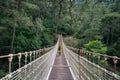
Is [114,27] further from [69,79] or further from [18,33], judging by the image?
[69,79]

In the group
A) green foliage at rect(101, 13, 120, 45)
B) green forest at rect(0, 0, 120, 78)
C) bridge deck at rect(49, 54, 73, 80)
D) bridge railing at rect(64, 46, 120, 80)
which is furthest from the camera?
green foliage at rect(101, 13, 120, 45)

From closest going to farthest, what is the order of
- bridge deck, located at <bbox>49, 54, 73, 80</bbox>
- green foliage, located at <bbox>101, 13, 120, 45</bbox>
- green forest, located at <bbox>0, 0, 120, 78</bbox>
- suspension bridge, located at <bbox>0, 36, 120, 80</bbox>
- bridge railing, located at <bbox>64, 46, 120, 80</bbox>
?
bridge railing, located at <bbox>64, 46, 120, 80</bbox> < suspension bridge, located at <bbox>0, 36, 120, 80</bbox> < bridge deck, located at <bbox>49, 54, 73, 80</bbox> < green forest, located at <bbox>0, 0, 120, 78</bbox> < green foliage, located at <bbox>101, 13, 120, 45</bbox>

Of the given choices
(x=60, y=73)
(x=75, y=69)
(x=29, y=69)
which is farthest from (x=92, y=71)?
(x=60, y=73)

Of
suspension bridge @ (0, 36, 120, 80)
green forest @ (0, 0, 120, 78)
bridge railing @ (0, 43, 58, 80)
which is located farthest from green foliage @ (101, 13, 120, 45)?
bridge railing @ (0, 43, 58, 80)

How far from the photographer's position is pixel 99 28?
24.2 m

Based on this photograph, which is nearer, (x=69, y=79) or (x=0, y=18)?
(x=69, y=79)

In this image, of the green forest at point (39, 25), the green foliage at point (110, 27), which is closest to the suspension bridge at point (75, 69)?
the green forest at point (39, 25)

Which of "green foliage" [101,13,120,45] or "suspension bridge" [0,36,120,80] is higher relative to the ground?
"green foliage" [101,13,120,45]

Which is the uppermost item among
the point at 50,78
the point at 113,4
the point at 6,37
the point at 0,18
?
the point at 113,4

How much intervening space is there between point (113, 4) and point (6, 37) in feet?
50.0

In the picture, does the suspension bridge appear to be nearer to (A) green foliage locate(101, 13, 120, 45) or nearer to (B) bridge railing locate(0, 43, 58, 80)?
(B) bridge railing locate(0, 43, 58, 80)

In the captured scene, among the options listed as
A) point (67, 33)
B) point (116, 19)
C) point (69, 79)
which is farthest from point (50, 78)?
point (67, 33)

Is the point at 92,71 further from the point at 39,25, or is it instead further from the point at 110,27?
the point at 110,27

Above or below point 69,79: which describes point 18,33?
above
